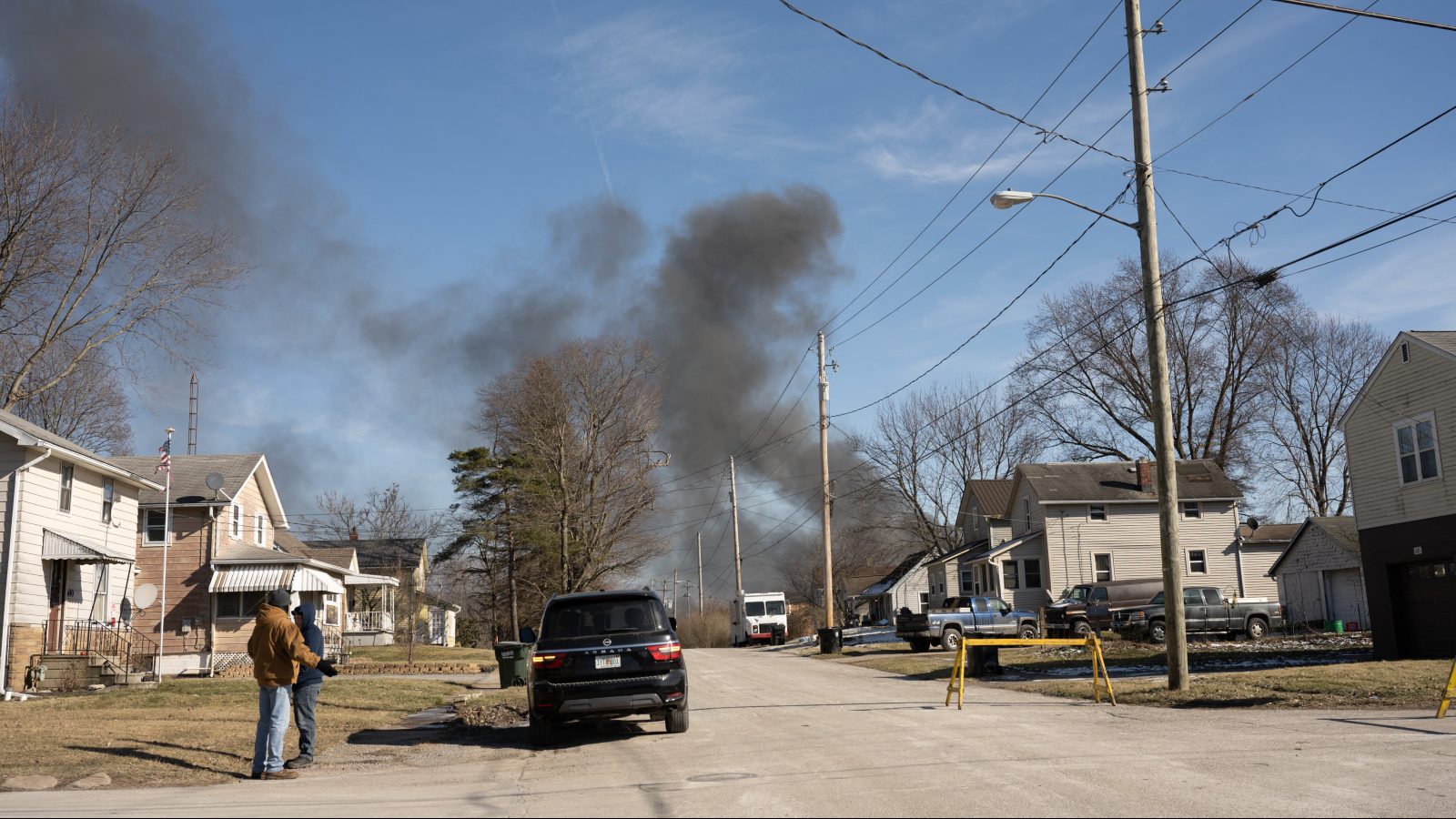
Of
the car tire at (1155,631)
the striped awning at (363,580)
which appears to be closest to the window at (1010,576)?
the car tire at (1155,631)

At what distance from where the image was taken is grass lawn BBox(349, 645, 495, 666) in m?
39.0

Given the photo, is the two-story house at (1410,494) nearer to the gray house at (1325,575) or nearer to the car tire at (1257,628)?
the car tire at (1257,628)

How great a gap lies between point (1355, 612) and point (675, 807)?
39.6 meters

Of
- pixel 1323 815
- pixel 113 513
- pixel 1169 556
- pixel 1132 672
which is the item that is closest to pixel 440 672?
pixel 113 513

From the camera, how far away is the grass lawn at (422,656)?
39.0m

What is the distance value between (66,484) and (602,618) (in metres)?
18.7

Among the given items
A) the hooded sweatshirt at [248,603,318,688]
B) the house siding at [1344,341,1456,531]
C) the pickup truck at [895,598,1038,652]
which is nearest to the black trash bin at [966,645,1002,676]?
the house siding at [1344,341,1456,531]

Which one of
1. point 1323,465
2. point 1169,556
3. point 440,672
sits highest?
point 1323,465

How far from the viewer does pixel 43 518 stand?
24.9m

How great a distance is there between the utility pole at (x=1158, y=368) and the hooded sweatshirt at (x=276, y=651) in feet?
39.1

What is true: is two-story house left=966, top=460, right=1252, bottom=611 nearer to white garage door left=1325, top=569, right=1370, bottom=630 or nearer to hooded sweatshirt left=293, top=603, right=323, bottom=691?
white garage door left=1325, top=569, right=1370, bottom=630

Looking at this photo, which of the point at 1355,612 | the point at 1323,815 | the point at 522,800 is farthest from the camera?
the point at 1355,612

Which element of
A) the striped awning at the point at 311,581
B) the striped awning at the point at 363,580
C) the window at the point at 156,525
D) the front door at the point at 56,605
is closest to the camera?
the front door at the point at 56,605

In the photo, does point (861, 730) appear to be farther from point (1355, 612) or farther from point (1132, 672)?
point (1355, 612)
